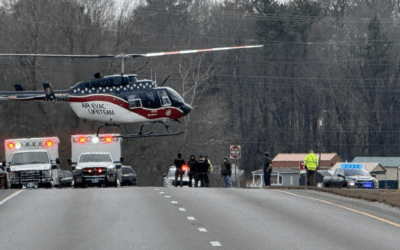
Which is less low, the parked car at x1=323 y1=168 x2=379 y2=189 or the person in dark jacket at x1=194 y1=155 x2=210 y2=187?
the person in dark jacket at x1=194 y1=155 x2=210 y2=187

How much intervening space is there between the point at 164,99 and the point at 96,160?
4317 millimetres

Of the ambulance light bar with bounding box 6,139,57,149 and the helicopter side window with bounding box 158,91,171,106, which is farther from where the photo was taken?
the ambulance light bar with bounding box 6,139,57,149

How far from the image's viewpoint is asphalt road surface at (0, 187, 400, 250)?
576 inches

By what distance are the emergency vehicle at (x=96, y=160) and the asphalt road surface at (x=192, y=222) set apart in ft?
40.1

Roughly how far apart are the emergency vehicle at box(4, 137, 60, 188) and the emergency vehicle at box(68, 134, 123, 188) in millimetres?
1140

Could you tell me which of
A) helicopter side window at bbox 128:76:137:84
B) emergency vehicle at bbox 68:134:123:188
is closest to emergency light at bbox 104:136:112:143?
emergency vehicle at bbox 68:134:123:188

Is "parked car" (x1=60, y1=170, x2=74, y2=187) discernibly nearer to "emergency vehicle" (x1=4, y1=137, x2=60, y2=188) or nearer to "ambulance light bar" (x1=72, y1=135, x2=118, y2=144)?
"ambulance light bar" (x1=72, y1=135, x2=118, y2=144)

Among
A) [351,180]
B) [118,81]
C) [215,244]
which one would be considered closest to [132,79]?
[118,81]

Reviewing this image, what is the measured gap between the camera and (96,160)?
3975 centimetres

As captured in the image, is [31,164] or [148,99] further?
[148,99]

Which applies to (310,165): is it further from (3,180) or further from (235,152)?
(3,180)

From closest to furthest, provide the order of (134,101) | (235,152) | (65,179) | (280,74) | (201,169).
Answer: (201,169) → (134,101) → (65,179) → (235,152) → (280,74)

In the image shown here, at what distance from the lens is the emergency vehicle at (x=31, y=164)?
37.6m

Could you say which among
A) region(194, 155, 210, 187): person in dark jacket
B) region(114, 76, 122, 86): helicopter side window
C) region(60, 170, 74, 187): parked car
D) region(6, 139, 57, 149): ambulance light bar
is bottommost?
region(60, 170, 74, 187): parked car
